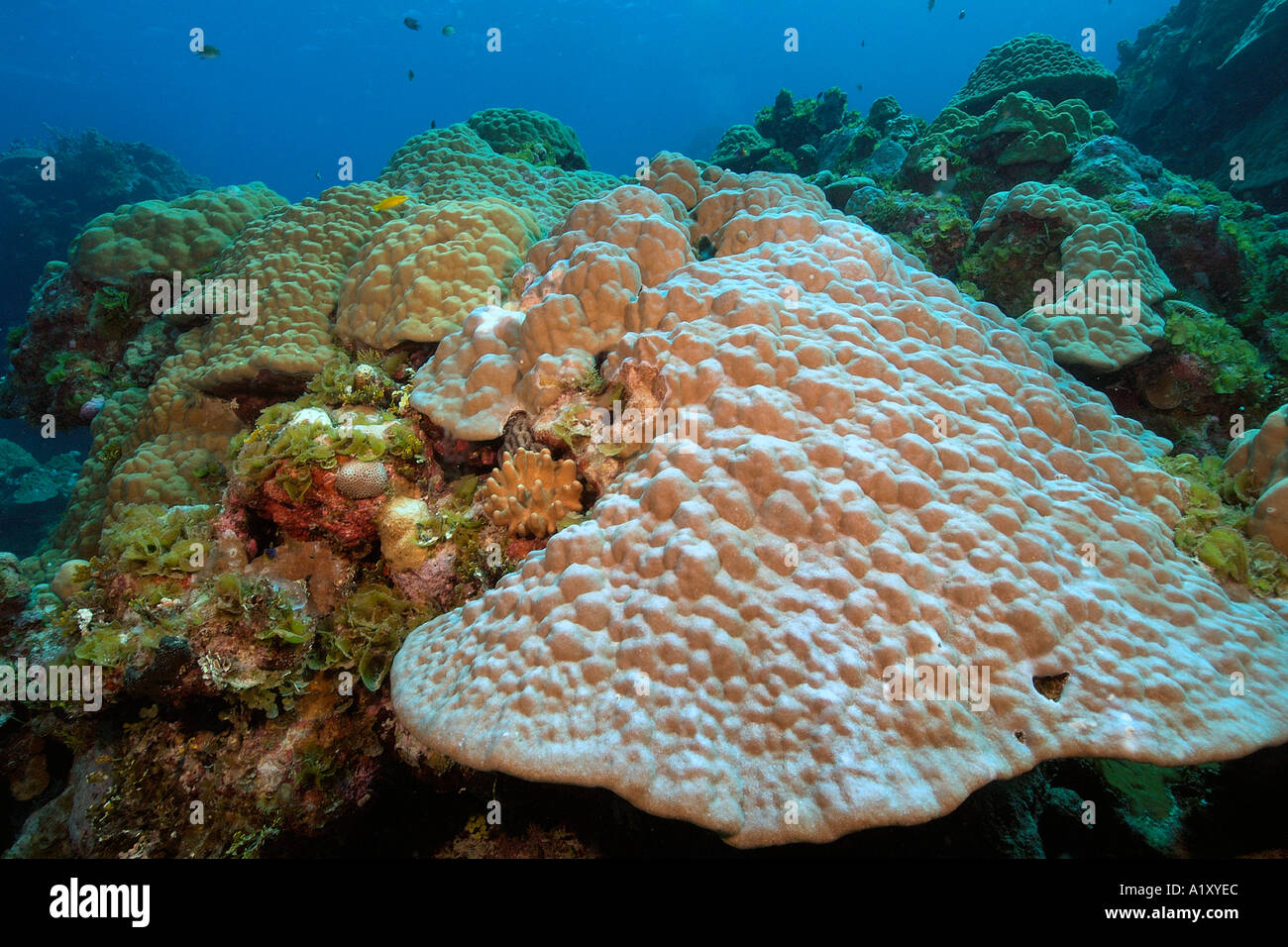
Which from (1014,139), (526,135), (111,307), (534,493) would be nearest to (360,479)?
(534,493)

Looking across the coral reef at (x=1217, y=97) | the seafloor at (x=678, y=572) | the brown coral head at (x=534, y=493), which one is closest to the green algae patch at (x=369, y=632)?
the seafloor at (x=678, y=572)

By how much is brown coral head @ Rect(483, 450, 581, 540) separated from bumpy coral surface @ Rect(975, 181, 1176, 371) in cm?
435

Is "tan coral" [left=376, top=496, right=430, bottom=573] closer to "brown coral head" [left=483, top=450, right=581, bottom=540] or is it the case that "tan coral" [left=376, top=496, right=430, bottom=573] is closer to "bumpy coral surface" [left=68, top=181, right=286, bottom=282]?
"brown coral head" [left=483, top=450, right=581, bottom=540]

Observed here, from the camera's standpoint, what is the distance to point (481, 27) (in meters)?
79.9

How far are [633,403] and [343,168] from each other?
5.97 metres

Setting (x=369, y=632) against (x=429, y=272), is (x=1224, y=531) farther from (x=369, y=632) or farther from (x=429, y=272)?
(x=429, y=272)

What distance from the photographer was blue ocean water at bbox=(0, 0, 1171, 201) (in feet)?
253

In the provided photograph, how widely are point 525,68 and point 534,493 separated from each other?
4928 inches

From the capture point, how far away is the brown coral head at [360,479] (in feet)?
11.5

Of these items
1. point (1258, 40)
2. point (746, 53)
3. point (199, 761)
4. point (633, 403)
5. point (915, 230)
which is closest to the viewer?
point (199, 761)

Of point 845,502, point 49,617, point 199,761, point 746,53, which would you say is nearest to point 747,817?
point 845,502

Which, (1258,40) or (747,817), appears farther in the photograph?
(1258,40)

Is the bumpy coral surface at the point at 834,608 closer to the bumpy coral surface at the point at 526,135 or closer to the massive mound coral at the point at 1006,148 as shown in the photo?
the massive mound coral at the point at 1006,148
